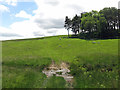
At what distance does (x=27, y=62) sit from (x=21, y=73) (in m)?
5.39

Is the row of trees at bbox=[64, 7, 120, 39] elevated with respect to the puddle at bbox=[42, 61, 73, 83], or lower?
elevated

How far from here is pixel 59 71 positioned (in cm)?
2055

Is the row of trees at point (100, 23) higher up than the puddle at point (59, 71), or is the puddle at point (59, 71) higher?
the row of trees at point (100, 23)

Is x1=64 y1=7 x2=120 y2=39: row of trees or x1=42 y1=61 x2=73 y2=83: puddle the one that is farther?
x1=64 y1=7 x2=120 y2=39: row of trees

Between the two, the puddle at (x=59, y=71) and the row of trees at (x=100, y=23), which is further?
the row of trees at (x=100, y=23)

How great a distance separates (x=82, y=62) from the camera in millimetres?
23062

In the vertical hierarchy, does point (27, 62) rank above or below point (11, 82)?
above


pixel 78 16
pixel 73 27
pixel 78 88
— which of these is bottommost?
pixel 78 88

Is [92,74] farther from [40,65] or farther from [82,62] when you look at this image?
[40,65]

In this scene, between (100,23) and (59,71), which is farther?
(100,23)

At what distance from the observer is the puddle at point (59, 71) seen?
18256mm

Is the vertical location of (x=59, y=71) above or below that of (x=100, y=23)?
below

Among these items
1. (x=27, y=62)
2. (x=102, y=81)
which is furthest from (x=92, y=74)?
(x=27, y=62)

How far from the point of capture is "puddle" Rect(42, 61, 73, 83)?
18.3m
